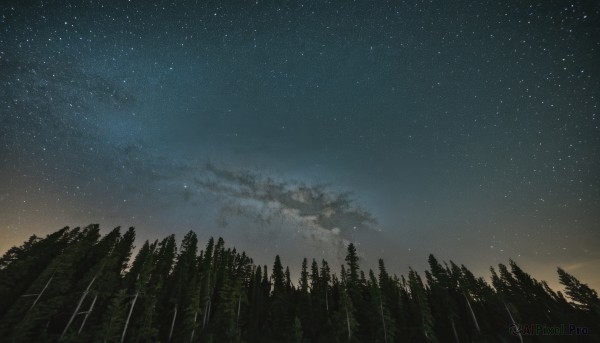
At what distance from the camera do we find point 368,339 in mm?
51719

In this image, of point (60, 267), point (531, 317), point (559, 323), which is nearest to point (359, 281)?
point (531, 317)

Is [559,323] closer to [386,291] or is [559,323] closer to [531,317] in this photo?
[531,317]

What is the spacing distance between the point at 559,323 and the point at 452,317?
21843mm

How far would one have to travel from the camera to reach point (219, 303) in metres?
60.9

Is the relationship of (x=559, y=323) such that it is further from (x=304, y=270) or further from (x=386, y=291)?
(x=304, y=270)

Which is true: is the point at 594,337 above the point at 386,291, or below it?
below

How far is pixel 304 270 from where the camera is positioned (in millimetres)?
80938

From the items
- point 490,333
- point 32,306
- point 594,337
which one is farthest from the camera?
point 490,333

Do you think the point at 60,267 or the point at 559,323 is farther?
the point at 559,323

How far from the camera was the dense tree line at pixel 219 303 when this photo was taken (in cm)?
4134

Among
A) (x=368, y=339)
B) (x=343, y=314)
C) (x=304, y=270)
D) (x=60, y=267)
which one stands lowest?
(x=368, y=339)

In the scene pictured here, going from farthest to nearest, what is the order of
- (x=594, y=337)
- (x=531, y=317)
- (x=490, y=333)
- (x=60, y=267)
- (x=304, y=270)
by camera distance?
(x=304, y=270)
(x=531, y=317)
(x=490, y=333)
(x=594, y=337)
(x=60, y=267)

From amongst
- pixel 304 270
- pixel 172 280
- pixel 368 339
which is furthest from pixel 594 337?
pixel 172 280

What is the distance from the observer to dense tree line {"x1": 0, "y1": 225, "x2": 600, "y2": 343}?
136 ft
